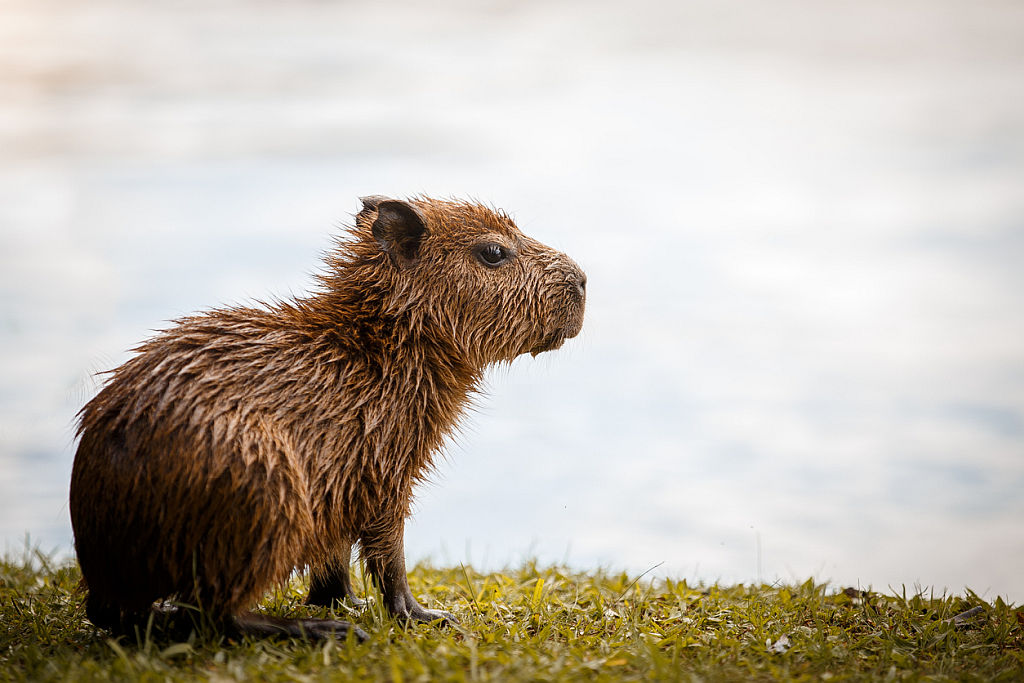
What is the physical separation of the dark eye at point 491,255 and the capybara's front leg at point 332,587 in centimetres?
181

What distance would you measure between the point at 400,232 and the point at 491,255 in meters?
0.51

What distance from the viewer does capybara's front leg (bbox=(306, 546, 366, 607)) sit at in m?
5.05

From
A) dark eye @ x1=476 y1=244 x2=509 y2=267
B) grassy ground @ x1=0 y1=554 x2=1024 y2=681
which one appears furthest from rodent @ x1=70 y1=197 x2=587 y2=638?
grassy ground @ x1=0 y1=554 x2=1024 y2=681

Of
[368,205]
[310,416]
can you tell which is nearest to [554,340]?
[368,205]

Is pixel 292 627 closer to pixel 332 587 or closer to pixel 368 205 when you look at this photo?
pixel 332 587

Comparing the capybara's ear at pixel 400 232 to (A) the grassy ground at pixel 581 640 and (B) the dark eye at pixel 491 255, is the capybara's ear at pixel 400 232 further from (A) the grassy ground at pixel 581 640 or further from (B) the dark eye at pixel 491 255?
(A) the grassy ground at pixel 581 640

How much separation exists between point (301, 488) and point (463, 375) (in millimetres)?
1179

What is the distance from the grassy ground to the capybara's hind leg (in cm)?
6

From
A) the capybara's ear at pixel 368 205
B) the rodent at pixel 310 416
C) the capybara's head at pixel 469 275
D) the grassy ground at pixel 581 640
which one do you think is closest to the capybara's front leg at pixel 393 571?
the rodent at pixel 310 416

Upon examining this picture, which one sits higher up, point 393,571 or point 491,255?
point 491,255

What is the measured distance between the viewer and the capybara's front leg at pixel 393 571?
15.2 feet

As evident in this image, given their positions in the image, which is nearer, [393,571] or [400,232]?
[393,571]

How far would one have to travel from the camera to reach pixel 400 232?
4820 millimetres

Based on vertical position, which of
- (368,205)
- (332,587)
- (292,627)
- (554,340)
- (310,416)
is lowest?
(292,627)
